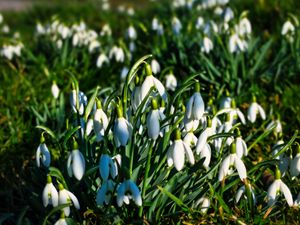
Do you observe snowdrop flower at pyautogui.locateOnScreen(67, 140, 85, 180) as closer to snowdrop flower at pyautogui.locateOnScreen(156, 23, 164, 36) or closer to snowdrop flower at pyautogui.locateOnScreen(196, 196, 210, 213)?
snowdrop flower at pyautogui.locateOnScreen(196, 196, 210, 213)

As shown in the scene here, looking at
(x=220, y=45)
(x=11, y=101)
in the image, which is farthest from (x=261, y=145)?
(x=11, y=101)

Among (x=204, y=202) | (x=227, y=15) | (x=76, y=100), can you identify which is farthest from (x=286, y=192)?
(x=227, y=15)

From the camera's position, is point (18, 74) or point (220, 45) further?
point (18, 74)

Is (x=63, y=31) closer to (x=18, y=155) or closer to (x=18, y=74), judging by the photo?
(x=18, y=74)

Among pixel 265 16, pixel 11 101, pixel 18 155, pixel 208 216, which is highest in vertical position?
pixel 265 16

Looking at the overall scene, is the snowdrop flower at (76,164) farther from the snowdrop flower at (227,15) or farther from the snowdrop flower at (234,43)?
the snowdrop flower at (227,15)

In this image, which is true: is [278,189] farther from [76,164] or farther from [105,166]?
[76,164]

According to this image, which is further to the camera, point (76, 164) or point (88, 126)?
point (88, 126)

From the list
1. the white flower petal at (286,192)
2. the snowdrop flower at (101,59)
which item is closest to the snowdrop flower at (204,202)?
the white flower petal at (286,192)
